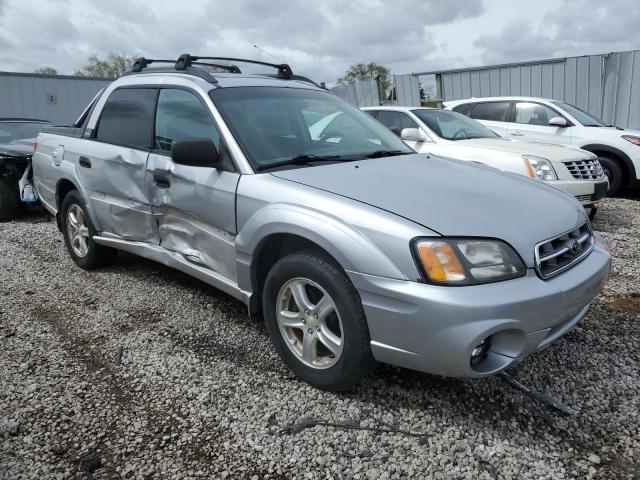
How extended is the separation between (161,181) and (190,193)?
0.36 m

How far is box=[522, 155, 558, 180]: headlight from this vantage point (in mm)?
5738

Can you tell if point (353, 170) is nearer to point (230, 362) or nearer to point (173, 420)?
point (230, 362)

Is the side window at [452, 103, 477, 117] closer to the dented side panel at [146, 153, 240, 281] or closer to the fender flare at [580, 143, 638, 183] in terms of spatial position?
the fender flare at [580, 143, 638, 183]

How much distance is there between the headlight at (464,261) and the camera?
84.6 inches

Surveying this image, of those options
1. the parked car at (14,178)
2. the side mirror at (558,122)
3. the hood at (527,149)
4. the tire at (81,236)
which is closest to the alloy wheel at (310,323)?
the tire at (81,236)

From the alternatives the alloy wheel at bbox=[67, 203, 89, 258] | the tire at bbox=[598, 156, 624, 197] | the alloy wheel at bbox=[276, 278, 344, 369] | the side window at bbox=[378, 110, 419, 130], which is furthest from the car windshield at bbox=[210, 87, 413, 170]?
the tire at bbox=[598, 156, 624, 197]

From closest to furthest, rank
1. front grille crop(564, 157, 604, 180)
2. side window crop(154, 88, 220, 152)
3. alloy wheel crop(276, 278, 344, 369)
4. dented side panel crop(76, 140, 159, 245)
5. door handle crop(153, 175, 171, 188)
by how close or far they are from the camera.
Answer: alloy wheel crop(276, 278, 344, 369) → side window crop(154, 88, 220, 152) → door handle crop(153, 175, 171, 188) → dented side panel crop(76, 140, 159, 245) → front grille crop(564, 157, 604, 180)

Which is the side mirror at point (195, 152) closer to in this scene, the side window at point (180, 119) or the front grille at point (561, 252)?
the side window at point (180, 119)

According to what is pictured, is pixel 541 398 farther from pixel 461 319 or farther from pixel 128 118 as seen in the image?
pixel 128 118

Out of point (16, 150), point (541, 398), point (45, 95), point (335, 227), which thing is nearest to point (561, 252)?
point (541, 398)

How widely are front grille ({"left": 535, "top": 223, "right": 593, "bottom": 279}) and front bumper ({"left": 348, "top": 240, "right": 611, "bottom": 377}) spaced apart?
0.17 ft

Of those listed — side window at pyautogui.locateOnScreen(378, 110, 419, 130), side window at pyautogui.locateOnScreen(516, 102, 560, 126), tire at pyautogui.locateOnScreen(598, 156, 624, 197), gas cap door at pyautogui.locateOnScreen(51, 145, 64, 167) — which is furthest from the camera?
side window at pyautogui.locateOnScreen(516, 102, 560, 126)

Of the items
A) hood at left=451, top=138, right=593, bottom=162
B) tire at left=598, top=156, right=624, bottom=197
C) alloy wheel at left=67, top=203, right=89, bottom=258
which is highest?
alloy wheel at left=67, top=203, right=89, bottom=258

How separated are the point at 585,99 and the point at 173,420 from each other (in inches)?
476
